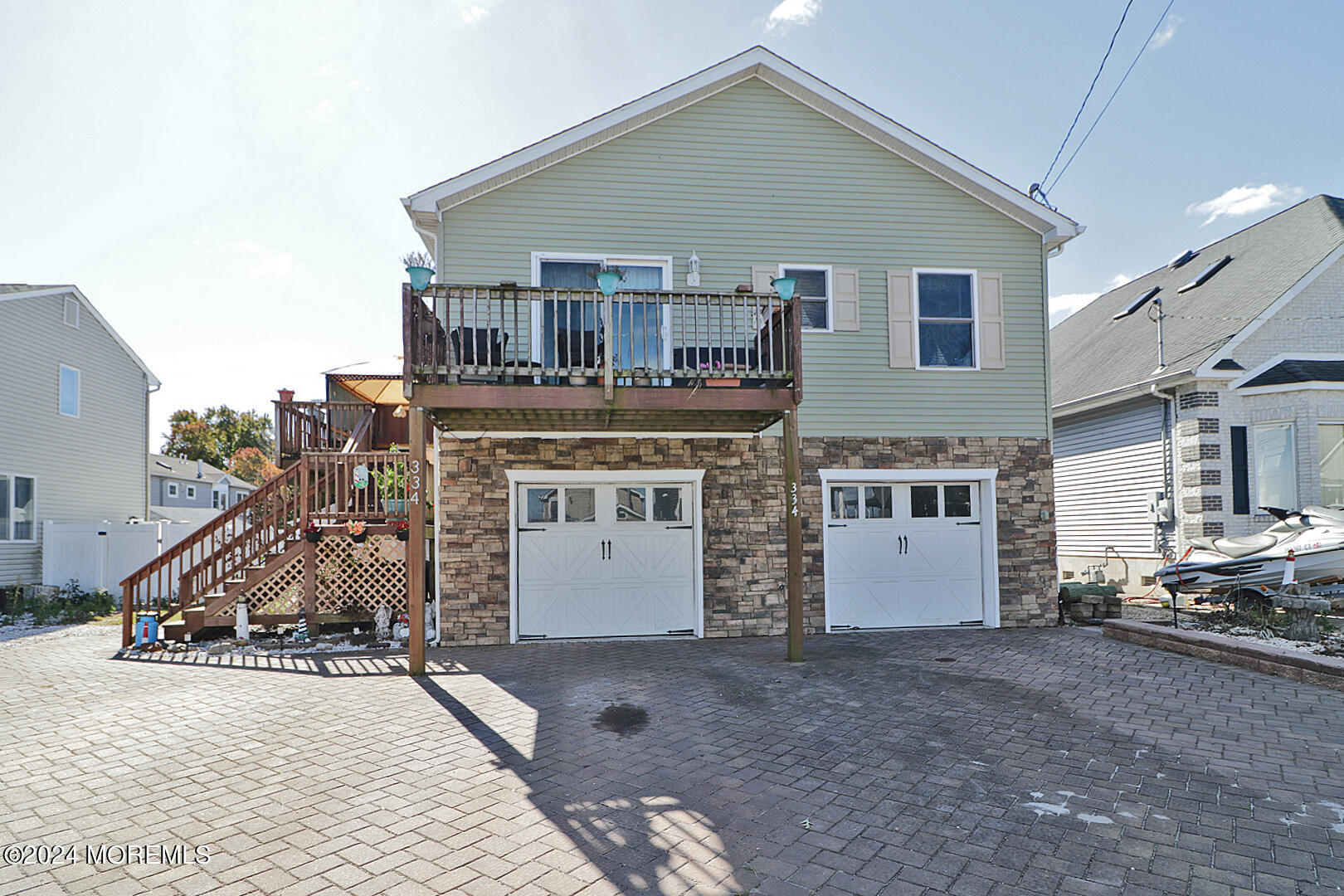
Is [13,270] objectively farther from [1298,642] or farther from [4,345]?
[1298,642]

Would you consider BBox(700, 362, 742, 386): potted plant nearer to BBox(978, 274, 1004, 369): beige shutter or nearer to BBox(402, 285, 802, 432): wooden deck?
BBox(402, 285, 802, 432): wooden deck

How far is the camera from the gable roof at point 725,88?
901cm

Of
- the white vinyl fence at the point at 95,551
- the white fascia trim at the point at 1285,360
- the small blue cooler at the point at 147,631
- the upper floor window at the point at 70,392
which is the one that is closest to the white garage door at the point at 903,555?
the white fascia trim at the point at 1285,360

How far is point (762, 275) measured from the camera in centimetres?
952

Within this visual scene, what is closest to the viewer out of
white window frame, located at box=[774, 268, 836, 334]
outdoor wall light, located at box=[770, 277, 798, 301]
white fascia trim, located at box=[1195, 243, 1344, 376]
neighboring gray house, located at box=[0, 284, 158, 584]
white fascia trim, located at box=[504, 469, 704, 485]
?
outdoor wall light, located at box=[770, 277, 798, 301]

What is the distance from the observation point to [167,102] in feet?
27.6

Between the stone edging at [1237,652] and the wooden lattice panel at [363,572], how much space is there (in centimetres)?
944

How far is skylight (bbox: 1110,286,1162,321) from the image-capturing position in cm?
1559

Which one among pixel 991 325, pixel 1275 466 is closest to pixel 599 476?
pixel 991 325

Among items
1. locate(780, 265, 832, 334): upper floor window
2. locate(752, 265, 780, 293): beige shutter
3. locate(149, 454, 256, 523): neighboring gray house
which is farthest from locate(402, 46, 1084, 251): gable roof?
locate(149, 454, 256, 523): neighboring gray house

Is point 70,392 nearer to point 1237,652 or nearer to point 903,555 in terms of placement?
point 903,555

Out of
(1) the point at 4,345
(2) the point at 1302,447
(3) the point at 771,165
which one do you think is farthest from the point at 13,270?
(2) the point at 1302,447

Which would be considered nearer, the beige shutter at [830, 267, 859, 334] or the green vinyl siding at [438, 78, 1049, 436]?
the green vinyl siding at [438, 78, 1049, 436]

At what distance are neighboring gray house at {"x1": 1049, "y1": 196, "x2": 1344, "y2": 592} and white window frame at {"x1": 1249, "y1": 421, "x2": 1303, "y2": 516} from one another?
17 millimetres
